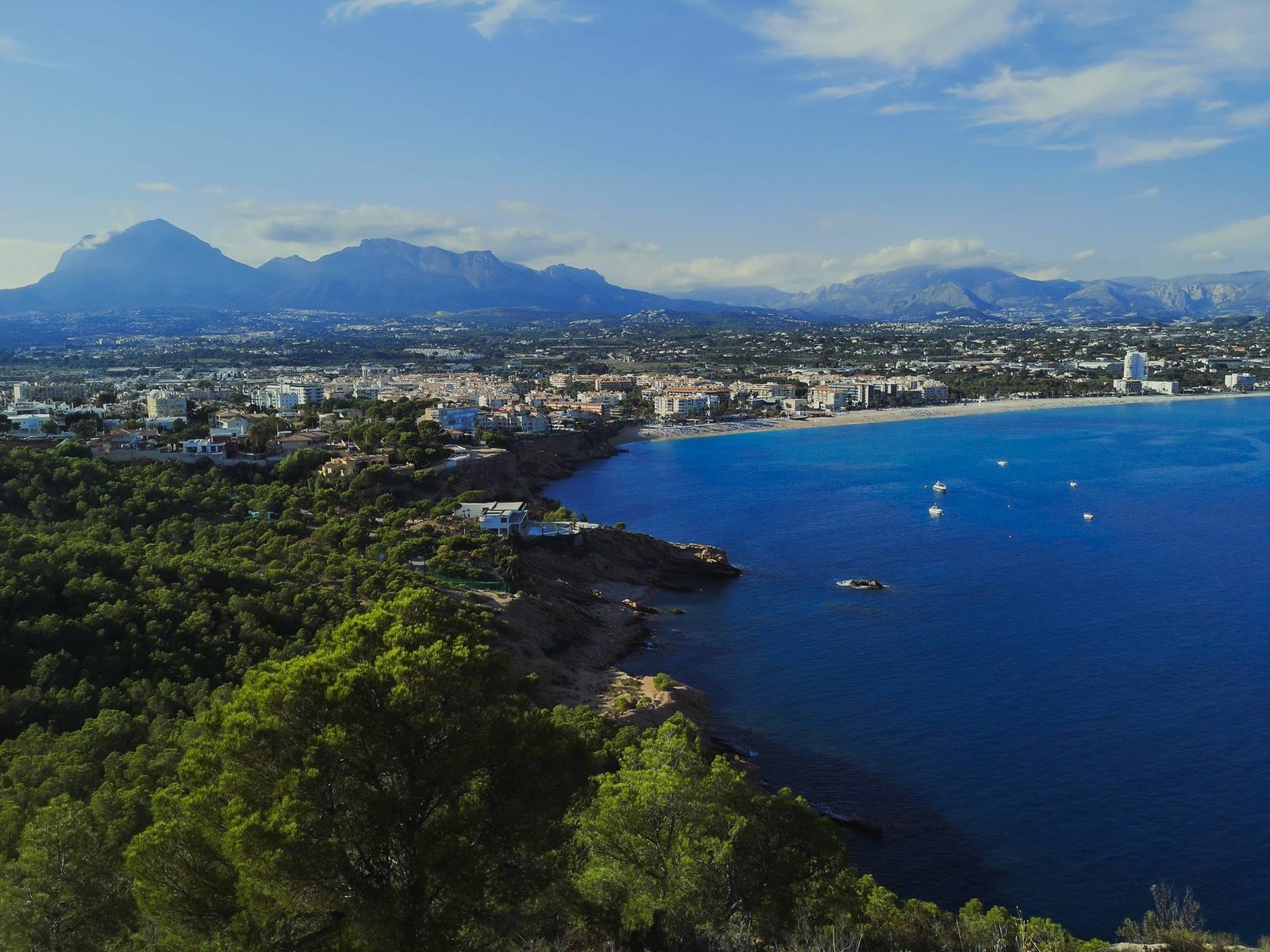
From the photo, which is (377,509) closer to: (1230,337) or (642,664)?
(642,664)

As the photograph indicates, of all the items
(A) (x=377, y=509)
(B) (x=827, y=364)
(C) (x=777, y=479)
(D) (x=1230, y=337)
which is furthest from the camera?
(D) (x=1230, y=337)

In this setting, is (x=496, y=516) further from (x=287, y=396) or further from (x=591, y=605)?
(x=287, y=396)

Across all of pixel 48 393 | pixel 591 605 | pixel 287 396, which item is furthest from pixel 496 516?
pixel 48 393

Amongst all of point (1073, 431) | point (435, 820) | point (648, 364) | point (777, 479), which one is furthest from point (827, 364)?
point (435, 820)

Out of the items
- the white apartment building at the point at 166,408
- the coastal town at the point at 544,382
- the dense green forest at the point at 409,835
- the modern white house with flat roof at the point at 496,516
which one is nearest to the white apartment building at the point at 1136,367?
the coastal town at the point at 544,382

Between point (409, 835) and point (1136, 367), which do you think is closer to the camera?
point (409, 835)

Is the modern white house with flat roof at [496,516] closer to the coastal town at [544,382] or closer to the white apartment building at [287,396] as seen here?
the coastal town at [544,382]

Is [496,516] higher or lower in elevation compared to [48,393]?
lower
